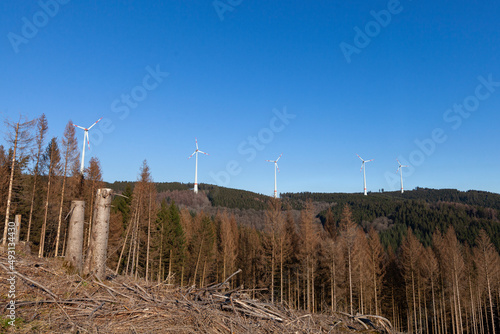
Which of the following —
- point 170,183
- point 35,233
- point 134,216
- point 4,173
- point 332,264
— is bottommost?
point 332,264

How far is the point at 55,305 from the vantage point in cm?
429

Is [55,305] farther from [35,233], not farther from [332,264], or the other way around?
[35,233]

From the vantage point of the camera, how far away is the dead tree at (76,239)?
23.0 feet

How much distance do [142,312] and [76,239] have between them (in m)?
4.10

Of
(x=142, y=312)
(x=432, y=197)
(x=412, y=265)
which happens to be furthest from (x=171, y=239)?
(x=432, y=197)

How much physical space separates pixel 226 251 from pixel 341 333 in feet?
116

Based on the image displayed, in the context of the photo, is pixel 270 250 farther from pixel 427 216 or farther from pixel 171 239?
pixel 427 216

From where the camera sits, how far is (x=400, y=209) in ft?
377

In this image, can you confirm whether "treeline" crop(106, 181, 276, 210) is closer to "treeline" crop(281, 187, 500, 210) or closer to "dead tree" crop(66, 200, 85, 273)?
"treeline" crop(281, 187, 500, 210)

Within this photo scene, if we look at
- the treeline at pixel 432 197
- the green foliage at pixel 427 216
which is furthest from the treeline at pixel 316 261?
the treeline at pixel 432 197

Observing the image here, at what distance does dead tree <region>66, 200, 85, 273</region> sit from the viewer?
7.02 meters

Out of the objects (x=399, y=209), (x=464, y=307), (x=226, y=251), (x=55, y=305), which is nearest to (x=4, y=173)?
(x=226, y=251)

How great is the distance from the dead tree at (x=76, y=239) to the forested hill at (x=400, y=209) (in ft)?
175

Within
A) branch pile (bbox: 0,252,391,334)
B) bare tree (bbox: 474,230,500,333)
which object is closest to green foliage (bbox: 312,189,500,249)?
bare tree (bbox: 474,230,500,333)
